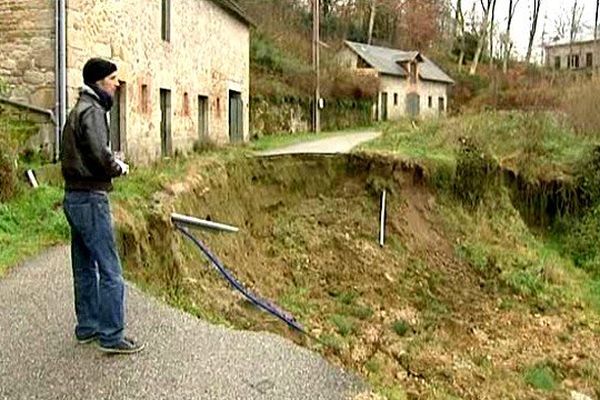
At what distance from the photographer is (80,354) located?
588 centimetres

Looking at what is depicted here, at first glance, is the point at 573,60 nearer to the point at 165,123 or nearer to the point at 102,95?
the point at 165,123

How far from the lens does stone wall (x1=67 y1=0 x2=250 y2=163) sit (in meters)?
14.7

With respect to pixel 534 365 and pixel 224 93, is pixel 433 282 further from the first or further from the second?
pixel 224 93

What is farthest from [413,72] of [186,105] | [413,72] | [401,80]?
[186,105]

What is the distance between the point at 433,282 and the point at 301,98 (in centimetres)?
2148

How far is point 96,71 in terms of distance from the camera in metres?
5.65

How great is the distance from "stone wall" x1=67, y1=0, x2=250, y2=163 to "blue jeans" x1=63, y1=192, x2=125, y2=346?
8697 millimetres

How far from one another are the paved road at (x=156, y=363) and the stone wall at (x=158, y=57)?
317 inches

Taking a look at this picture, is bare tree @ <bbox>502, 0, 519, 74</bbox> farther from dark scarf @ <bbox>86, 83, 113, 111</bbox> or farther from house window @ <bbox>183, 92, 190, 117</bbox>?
dark scarf @ <bbox>86, 83, 113, 111</bbox>

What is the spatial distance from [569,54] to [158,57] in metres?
55.8

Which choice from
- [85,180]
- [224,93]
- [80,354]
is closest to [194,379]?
[80,354]

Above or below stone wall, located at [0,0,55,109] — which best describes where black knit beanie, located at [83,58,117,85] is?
below

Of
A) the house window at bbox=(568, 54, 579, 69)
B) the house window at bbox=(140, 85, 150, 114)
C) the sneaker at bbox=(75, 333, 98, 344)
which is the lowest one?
the sneaker at bbox=(75, 333, 98, 344)

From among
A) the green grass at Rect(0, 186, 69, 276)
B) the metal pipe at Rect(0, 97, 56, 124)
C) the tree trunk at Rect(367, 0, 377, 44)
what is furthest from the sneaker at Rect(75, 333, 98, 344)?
the tree trunk at Rect(367, 0, 377, 44)
